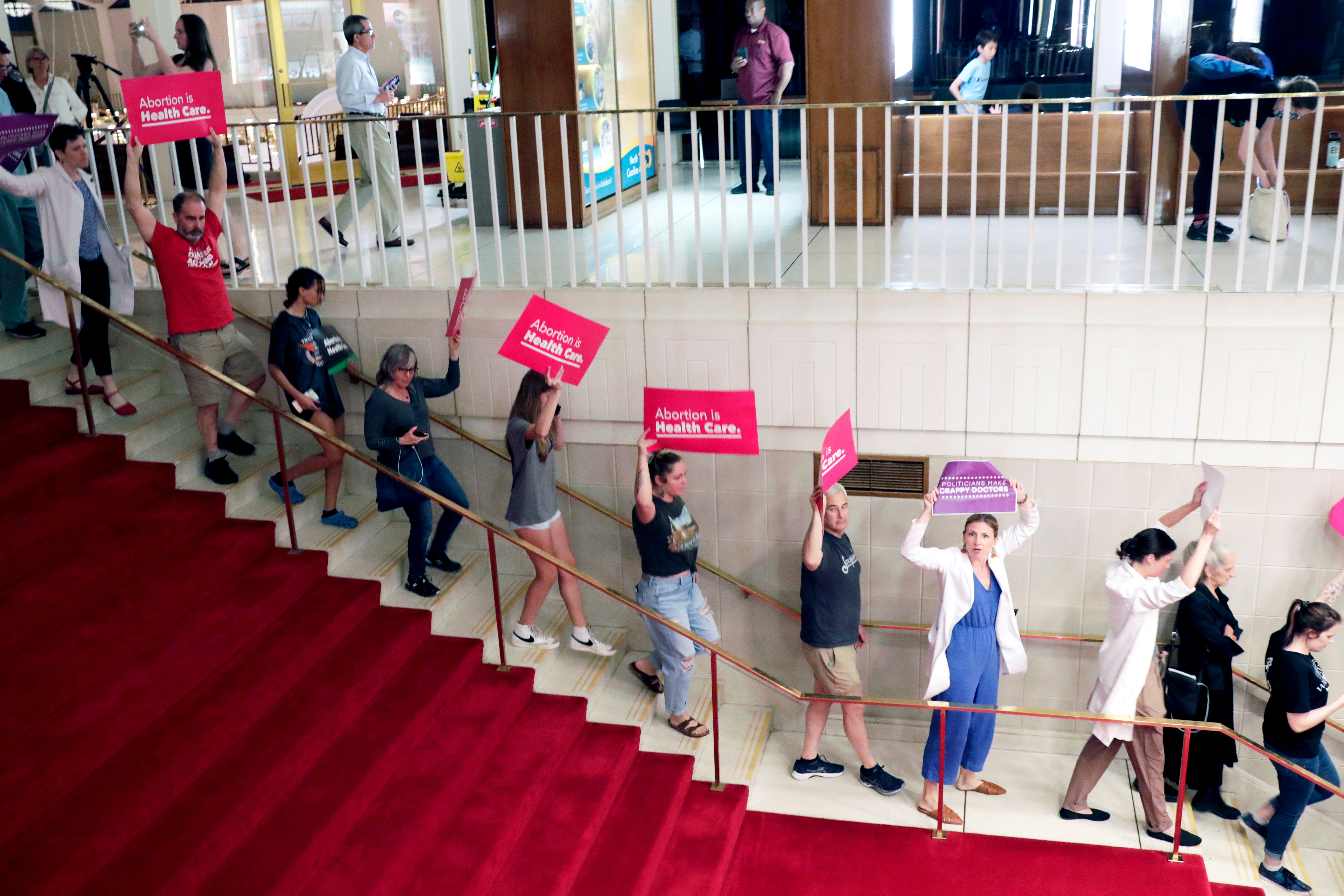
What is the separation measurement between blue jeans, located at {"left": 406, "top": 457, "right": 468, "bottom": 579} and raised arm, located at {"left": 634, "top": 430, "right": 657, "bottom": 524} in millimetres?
968

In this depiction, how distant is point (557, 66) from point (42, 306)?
12.4 ft

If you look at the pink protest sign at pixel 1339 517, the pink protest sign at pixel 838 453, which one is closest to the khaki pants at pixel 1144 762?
the pink protest sign at pixel 1339 517

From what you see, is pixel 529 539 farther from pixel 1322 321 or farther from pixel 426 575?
pixel 1322 321

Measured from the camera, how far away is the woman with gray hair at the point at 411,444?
562cm

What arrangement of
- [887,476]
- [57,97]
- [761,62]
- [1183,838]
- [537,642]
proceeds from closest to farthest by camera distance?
[1183,838] < [887,476] < [537,642] < [57,97] < [761,62]

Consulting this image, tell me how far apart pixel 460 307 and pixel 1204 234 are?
461 centimetres

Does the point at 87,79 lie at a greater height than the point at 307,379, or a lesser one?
greater

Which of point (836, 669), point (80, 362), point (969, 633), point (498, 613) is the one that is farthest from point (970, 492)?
point (80, 362)

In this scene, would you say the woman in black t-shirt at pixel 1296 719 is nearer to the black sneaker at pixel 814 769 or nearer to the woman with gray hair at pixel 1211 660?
the woman with gray hair at pixel 1211 660

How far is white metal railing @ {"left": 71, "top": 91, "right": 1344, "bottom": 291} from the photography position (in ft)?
18.3

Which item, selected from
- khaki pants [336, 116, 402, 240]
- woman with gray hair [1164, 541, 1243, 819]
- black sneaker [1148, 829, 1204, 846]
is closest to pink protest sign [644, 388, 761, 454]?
khaki pants [336, 116, 402, 240]

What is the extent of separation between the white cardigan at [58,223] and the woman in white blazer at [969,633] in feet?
14.8

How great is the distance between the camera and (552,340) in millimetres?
5164

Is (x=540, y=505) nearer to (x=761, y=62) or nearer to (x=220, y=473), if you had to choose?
(x=220, y=473)
